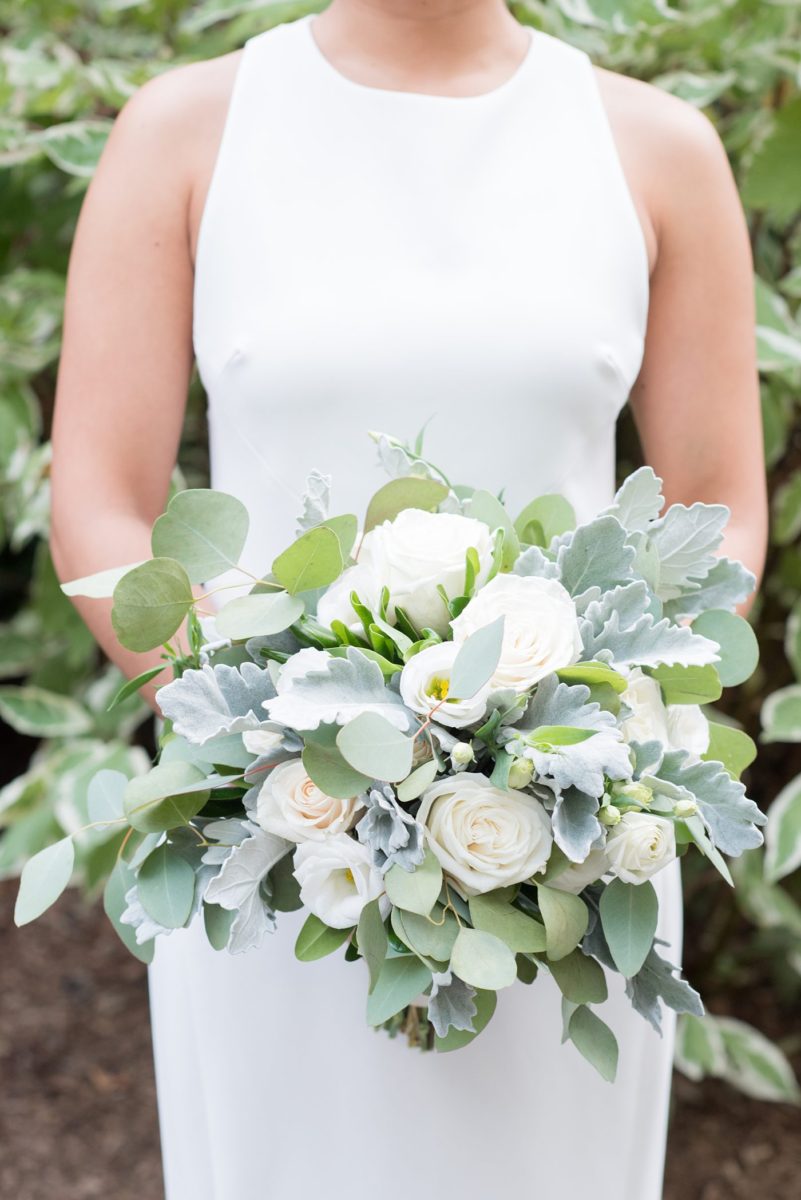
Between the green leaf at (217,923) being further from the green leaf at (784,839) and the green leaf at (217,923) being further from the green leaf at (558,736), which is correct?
the green leaf at (784,839)

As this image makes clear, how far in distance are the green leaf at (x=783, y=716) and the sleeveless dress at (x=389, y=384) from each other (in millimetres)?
744

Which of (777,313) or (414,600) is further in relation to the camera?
(777,313)

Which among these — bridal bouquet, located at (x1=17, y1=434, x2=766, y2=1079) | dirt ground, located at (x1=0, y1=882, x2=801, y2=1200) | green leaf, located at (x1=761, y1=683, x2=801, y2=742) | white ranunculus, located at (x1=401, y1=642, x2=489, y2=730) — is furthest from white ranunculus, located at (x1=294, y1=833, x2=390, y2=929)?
dirt ground, located at (x1=0, y1=882, x2=801, y2=1200)

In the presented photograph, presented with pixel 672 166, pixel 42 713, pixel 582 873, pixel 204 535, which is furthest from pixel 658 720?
pixel 42 713

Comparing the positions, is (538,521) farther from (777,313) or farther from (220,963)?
(777,313)

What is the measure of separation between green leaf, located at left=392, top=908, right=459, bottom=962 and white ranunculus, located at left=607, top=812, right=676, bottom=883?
0.12m

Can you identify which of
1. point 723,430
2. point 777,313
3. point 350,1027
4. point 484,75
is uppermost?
point 484,75

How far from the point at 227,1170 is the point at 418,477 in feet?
2.50

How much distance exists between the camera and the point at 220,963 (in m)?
1.25

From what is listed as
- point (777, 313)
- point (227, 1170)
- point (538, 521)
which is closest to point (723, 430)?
point (538, 521)

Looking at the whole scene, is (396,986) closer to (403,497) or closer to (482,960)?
(482,960)

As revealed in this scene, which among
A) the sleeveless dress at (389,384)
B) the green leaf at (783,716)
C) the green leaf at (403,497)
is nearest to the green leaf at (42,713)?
the sleeveless dress at (389,384)

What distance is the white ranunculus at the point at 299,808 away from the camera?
0.86 metres

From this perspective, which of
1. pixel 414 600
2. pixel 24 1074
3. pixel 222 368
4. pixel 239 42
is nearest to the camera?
pixel 414 600
